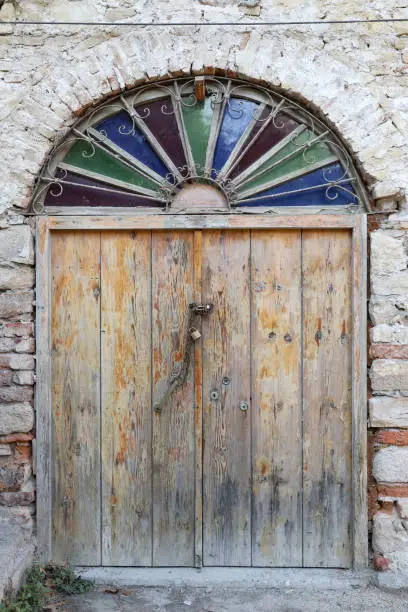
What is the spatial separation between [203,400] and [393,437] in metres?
1.08

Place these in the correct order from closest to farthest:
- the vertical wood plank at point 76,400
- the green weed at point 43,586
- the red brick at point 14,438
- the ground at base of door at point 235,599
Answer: the green weed at point 43,586
the ground at base of door at point 235,599
the red brick at point 14,438
the vertical wood plank at point 76,400

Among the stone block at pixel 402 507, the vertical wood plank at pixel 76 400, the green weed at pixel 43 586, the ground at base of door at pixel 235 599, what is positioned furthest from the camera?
the vertical wood plank at pixel 76 400

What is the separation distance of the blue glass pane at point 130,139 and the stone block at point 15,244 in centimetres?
72

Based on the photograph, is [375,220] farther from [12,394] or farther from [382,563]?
[12,394]

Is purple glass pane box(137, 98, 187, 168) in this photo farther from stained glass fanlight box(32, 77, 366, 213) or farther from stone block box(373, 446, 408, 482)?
stone block box(373, 446, 408, 482)

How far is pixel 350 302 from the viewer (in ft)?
10.8

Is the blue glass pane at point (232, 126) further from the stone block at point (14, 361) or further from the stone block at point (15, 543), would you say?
the stone block at point (15, 543)

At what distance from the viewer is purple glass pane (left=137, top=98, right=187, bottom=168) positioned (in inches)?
130

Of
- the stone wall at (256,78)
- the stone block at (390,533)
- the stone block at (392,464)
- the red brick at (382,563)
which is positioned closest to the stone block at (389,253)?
the stone wall at (256,78)

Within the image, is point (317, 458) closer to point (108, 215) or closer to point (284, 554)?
point (284, 554)

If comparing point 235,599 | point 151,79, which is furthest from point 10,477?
point 151,79

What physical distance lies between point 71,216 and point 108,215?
211 mm

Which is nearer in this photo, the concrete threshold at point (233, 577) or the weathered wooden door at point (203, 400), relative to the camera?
the concrete threshold at point (233, 577)

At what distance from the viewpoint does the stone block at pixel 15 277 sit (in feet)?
10.6
